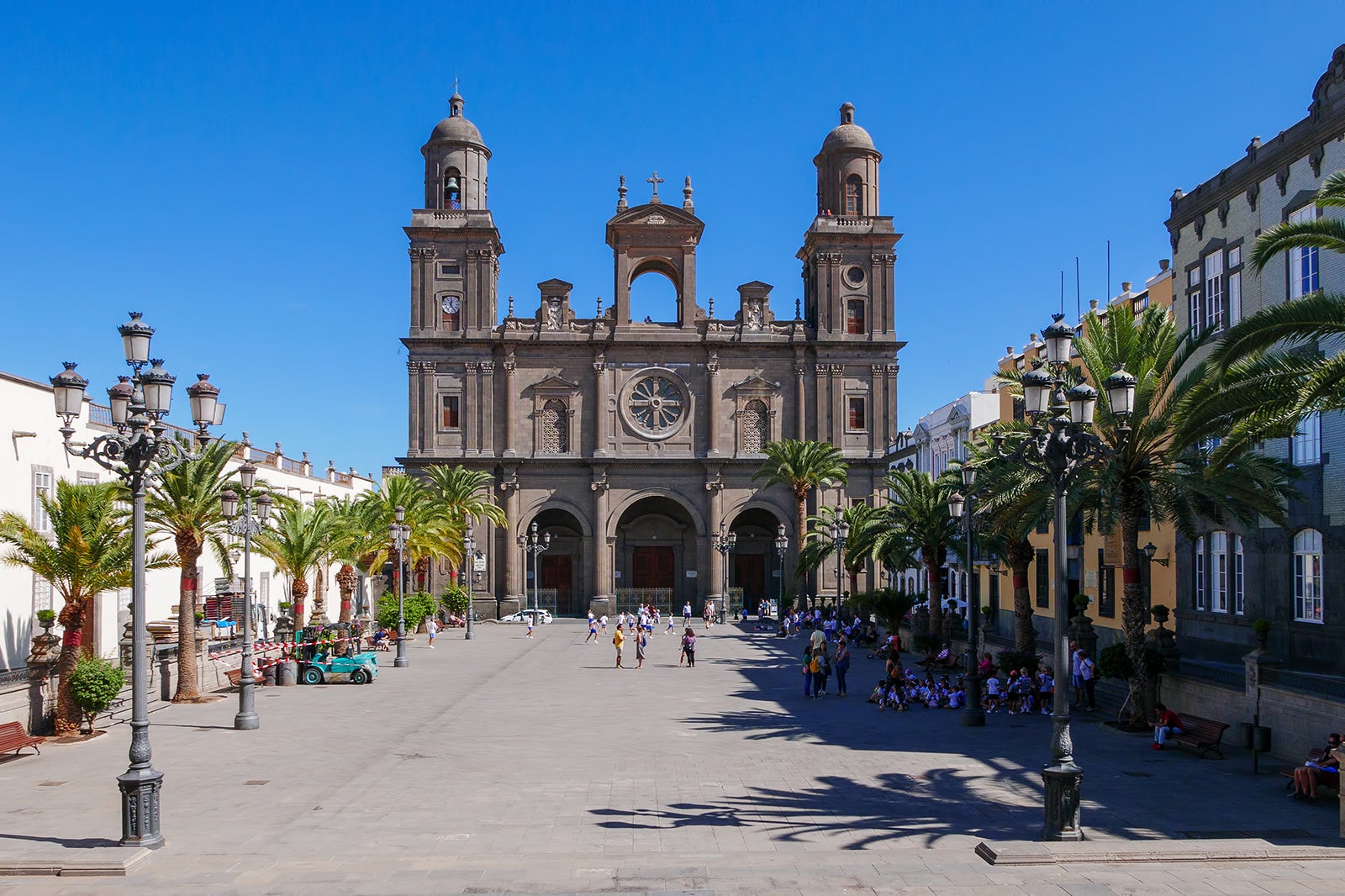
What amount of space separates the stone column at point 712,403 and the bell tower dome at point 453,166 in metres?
16.5

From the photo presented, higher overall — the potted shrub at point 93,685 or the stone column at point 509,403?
the stone column at point 509,403

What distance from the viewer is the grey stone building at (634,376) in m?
62.2

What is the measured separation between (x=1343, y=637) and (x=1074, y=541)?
680 inches

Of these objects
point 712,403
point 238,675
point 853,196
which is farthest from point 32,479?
point 853,196

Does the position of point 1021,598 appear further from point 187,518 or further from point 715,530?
point 715,530

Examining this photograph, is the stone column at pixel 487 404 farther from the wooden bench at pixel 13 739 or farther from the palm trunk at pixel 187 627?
the wooden bench at pixel 13 739

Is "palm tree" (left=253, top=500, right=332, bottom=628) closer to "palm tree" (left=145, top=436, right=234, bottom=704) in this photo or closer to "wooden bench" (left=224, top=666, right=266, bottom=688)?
"wooden bench" (left=224, top=666, right=266, bottom=688)

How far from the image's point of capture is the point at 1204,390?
1878 centimetres

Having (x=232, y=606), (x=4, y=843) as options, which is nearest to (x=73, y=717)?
(x=4, y=843)

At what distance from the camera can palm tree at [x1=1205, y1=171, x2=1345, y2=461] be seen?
15352 millimetres

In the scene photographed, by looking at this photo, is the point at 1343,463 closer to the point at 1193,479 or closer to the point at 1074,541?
the point at 1193,479

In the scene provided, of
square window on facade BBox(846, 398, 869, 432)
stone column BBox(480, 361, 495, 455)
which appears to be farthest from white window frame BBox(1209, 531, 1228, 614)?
stone column BBox(480, 361, 495, 455)

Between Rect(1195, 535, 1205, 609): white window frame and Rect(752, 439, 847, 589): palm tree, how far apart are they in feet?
Answer: 81.2

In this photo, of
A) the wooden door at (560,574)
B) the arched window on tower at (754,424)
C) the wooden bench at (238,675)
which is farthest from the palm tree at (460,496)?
the wooden bench at (238,675)
